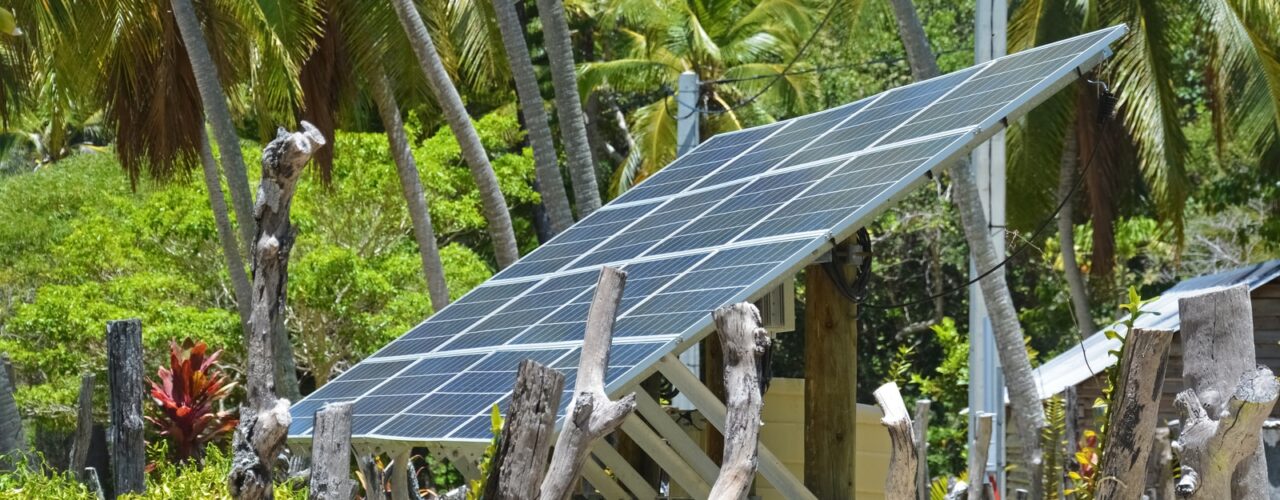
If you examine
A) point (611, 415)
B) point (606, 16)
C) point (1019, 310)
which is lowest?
point (611, 415)

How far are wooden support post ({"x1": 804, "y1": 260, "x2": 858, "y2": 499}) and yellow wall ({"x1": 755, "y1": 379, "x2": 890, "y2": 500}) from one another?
118cm

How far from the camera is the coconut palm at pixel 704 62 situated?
88.8 ft

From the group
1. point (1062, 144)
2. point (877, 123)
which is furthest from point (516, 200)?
point (877, 123)

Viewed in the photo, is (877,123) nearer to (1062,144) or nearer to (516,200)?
(1062,144)

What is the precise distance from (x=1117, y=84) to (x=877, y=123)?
11446 millimetres

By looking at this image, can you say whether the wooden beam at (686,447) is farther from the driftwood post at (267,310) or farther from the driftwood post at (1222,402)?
the driftwood post at (1222,402)

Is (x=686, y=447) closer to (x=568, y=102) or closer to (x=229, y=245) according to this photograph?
(x=568, y=102)

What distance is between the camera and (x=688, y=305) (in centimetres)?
816

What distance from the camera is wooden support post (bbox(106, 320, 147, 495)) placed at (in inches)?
456

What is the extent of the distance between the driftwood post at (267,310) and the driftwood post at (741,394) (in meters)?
2.21

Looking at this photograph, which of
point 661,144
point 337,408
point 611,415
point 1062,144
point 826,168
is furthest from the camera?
point 661,144

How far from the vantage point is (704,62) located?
2834 cm

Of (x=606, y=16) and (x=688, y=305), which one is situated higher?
(x=606, y=16)

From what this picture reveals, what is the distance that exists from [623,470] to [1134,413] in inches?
179
